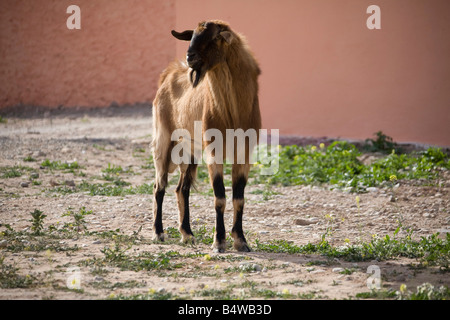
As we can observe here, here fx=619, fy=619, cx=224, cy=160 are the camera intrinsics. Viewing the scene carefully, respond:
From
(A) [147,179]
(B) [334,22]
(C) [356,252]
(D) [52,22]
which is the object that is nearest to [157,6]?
(D) [52,22]

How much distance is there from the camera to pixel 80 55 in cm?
1616

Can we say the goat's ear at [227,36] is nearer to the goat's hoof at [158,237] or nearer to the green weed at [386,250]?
the green weed at [386,250]

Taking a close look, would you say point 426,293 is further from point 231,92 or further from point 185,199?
point 185,199

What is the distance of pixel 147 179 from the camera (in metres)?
9.38

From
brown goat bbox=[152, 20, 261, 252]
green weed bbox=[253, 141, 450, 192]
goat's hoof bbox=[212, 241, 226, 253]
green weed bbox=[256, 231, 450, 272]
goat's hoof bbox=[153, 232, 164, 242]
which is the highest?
brown goat bbox=[152, 20, 261, 252]

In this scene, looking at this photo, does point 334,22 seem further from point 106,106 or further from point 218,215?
point 106,106

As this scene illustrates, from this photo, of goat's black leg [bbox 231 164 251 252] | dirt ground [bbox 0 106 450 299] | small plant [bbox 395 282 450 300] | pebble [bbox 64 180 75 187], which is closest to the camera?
small plant [bbox 395 282 450 300]

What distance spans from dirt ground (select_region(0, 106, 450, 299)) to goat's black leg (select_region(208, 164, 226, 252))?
0.42ft

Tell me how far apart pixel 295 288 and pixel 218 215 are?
4.76 ft

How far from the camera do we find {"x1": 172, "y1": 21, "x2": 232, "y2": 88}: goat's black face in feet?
18.1

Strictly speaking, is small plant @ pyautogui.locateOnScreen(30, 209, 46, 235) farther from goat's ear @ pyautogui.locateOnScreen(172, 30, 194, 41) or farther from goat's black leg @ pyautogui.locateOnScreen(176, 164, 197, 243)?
goat's ear @ pyautogui.locateOnScreen(172, 30, 194, 41)

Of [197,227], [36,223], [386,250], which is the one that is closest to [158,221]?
[197,227]

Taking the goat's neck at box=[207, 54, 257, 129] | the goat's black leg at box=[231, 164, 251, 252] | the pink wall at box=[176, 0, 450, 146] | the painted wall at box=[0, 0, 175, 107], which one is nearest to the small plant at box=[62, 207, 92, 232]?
the goat's black leg at box=[231, 164, 251, 252]

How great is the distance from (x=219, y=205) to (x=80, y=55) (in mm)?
11388
